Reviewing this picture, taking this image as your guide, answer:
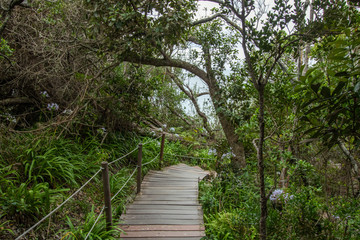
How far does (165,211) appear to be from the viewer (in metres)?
4.72

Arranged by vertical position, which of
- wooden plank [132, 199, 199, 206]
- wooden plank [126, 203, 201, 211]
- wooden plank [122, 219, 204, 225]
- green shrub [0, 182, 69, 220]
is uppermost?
green shrub [0, 182, 69, 220]

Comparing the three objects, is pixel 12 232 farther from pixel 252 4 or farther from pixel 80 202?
pixel 252 4

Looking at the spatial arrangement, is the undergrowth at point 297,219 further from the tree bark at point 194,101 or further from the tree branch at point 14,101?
the tree bark at point 194,101

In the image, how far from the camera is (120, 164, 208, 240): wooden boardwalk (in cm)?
405

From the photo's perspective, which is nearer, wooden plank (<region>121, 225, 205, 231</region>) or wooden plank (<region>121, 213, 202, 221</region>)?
wooden plank (<region>121, 225, 205, 231</region>)

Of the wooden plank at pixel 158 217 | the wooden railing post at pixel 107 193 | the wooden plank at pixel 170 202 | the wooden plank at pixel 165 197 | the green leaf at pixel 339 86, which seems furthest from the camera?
the wooden plank at pixel 165 197

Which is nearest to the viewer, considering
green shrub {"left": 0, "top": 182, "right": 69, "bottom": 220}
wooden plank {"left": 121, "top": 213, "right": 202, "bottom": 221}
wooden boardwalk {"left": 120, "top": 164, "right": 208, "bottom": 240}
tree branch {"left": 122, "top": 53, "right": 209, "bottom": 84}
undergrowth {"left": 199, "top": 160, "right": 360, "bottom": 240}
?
green shrub {"left": 0, "top": 182, "right": 69, "bottom": 220}

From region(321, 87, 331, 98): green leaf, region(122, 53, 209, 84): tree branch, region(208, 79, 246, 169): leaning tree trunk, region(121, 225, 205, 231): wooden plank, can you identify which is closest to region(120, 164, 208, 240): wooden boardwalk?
region(121, 225, 205, 231): wooden plank

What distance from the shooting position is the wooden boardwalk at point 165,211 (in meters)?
4.05

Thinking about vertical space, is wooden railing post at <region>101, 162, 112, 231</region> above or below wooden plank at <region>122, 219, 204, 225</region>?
above

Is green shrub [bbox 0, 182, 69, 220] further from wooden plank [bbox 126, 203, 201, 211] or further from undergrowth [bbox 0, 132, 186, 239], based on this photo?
wooden plank [bbox 126, 203, 201, 211]

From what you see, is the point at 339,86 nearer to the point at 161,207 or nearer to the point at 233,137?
the point at 161,207

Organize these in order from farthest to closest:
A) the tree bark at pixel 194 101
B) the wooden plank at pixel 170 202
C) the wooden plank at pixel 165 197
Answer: the tree bark at pixel 194 101
the wooden plank at pixel 165 197
the wooden plank at pixel 170 202

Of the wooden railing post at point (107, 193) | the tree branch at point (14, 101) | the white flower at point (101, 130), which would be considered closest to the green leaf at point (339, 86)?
the wooden railing post at point (107, 193)
